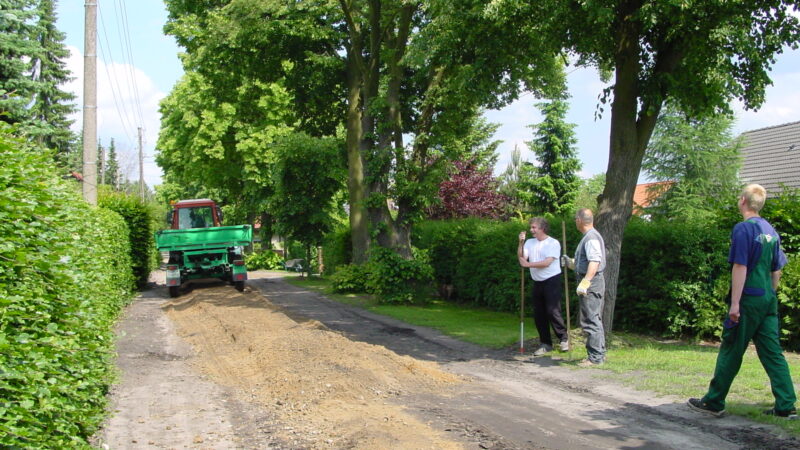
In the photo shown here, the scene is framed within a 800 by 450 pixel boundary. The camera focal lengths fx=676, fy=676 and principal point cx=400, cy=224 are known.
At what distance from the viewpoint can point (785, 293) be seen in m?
9.86

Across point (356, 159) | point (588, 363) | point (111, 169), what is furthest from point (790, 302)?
point (111, 169)

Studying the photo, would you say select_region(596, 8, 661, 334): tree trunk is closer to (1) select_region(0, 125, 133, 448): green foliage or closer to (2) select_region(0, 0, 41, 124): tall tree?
(1) select_region(0, 125, 133, 448): green foliage

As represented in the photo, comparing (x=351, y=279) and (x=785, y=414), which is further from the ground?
(x=351, y=279)

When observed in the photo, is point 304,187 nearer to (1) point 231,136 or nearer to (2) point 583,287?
(1) point 231,136

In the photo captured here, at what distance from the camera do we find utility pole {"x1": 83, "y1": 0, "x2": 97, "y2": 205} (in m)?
15.5

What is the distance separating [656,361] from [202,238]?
15.0m

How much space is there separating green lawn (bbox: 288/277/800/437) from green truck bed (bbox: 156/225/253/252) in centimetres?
719

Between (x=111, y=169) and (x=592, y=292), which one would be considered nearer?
(x=592, y=292)

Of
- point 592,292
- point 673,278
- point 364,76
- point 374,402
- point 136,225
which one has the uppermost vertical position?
point 364,76

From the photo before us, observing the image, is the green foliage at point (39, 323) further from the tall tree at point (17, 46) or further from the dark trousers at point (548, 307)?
the tall tree at point (17, 46)

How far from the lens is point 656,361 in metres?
9.12

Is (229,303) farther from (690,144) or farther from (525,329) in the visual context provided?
(690,144)

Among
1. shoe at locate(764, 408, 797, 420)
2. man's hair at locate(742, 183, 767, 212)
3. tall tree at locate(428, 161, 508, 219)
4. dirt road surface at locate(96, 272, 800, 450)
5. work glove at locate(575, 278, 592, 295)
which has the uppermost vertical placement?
tall tree at locate(428, 161, 508, 219)

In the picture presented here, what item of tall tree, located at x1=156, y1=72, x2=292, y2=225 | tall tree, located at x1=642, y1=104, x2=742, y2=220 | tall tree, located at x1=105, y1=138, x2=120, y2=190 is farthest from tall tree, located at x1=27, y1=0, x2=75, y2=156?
tall tree, located at x1=105, y1=138, x2=120, y2=190
